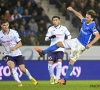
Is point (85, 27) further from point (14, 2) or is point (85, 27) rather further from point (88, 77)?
point (14, 2)

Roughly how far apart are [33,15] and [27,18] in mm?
347

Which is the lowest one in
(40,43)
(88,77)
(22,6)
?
(88,77)

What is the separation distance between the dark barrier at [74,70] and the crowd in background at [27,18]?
1153 millimetres

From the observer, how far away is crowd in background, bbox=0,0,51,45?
69.8ft

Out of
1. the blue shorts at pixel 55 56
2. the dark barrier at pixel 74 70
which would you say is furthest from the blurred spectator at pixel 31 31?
the blue shorts at pixel 55 56

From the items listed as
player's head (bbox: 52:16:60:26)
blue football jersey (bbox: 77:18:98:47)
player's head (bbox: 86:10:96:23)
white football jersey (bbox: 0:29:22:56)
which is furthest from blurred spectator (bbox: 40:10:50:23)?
player's head (bbox: 86:10:96:23)

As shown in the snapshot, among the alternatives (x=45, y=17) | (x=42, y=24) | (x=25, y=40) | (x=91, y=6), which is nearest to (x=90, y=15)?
(x=25, y=40)

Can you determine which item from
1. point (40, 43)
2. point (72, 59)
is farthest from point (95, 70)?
point (72, 59)

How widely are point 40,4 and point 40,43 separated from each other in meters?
2.69

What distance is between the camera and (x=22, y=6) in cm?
2316

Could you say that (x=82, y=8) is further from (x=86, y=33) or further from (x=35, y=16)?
(x=86, y=33)

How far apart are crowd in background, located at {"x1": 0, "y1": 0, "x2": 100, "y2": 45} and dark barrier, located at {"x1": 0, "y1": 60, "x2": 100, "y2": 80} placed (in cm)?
115

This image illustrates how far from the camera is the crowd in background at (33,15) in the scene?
21375 millimetres

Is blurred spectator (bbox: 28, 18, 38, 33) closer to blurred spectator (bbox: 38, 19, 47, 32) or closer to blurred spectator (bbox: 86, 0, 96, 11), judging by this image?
blurred spectator (bbox: 38, 19, 47, 32)
